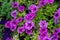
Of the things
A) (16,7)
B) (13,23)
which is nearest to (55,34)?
(13,23)

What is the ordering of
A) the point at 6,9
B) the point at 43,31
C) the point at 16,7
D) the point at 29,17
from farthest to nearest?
the point at 6,9 < the point at 16,7 < the point at 29,17 < the point at 43,31

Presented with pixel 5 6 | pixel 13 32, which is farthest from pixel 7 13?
pixel 13 32

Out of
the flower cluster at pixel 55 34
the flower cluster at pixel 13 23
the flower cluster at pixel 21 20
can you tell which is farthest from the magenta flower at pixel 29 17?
the flower cluster at pixel 55 34

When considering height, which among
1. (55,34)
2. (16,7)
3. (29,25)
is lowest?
(55,34)

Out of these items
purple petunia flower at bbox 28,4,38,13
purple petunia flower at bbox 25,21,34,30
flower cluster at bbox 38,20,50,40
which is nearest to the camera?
flower cluster at bbox 38,20,50,40

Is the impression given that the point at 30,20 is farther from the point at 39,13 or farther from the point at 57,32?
the point at 57,32

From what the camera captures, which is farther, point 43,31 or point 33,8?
point 33,8

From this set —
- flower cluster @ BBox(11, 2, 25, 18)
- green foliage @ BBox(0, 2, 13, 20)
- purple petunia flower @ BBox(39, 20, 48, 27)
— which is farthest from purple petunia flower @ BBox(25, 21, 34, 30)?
green foliage @ BBox(0, 2, 13, 20)

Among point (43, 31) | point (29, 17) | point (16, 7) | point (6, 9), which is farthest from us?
point (6, 9)

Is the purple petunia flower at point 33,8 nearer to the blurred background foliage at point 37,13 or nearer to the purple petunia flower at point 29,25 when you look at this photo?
the blurred background foliage at point 37,13

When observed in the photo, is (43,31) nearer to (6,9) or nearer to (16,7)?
(16,7)

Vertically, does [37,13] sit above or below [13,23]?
above

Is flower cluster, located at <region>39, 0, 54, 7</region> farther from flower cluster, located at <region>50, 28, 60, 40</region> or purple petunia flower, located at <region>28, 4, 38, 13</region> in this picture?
flower cluster, located at <region>50, 28, 60, 40</region>

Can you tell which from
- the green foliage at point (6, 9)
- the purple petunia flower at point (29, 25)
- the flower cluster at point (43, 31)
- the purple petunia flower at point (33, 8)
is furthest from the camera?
the green foliage at point (6, 9)
